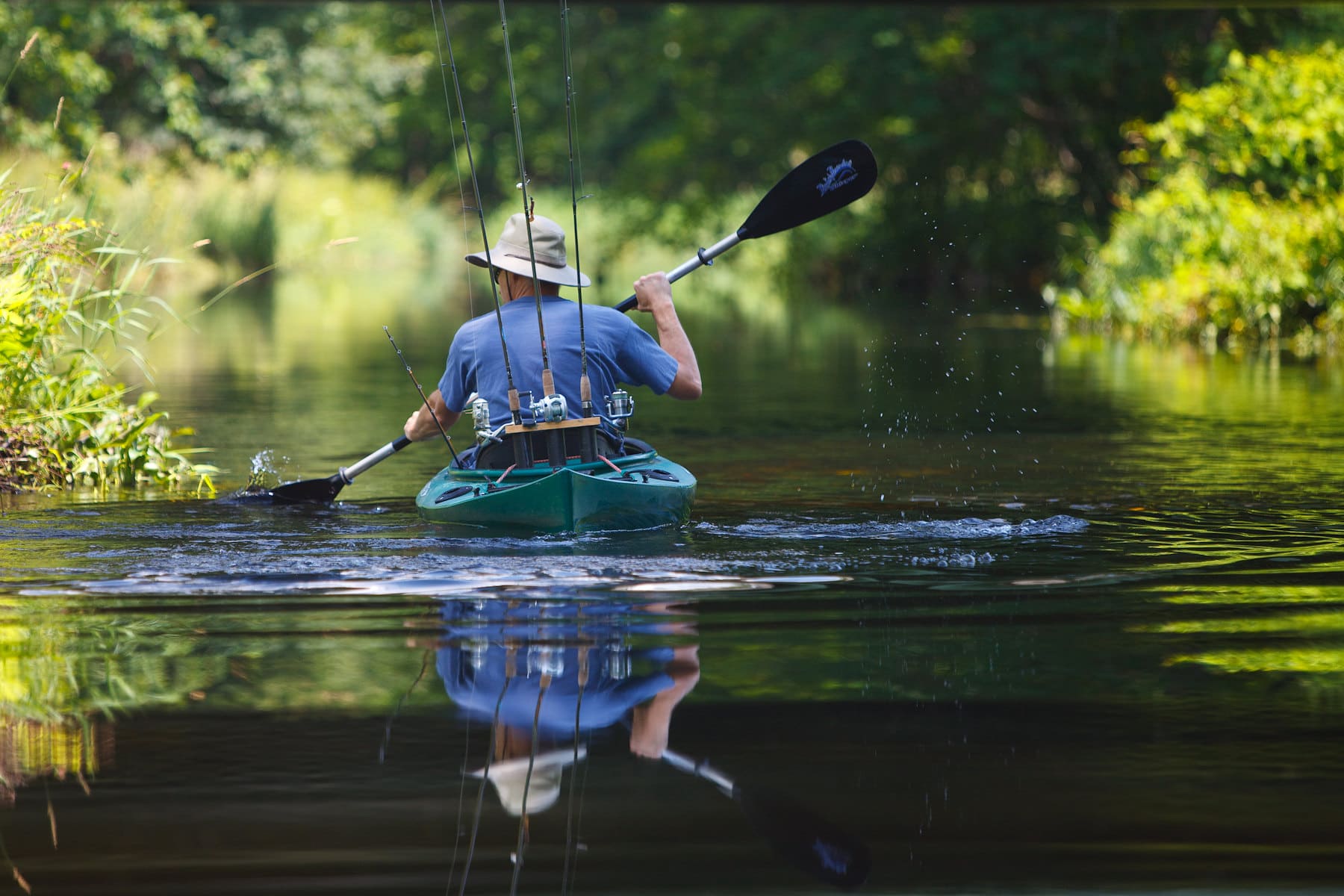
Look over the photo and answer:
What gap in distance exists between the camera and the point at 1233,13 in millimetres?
28656

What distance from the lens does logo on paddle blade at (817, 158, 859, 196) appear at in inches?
355

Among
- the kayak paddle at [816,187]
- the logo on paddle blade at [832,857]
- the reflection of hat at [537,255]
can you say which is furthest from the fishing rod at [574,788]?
the kayak paddle at [816,187]

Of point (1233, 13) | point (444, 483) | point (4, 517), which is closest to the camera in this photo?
point (444, 483)

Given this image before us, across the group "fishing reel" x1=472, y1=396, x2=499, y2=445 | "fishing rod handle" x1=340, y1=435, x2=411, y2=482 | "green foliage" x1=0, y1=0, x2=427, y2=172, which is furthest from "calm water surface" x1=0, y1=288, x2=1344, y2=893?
"green foliage" x1=0, y1=0, x2=427, y2=172

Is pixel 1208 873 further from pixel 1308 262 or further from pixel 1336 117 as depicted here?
pixel 1336 117

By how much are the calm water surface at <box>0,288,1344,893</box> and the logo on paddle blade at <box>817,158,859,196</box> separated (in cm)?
142

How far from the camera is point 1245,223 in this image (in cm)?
1916

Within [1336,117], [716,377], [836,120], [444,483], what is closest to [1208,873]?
[444,483]

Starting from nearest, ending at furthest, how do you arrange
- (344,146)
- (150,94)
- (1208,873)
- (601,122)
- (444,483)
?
(1208,873)
(444,483)
(150,94)
(601,122)
(344,146)

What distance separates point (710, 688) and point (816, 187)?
4533 mm

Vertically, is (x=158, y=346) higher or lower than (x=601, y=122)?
lower

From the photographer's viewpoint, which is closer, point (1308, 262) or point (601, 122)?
point (1308, 262)

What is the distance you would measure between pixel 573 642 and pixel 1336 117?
51.2ft

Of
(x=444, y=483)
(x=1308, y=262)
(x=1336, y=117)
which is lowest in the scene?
(x=444, y=483)
